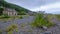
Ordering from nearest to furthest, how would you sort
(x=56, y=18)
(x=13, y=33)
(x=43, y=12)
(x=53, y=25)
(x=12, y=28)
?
(x=13, y=33) < (x=12, y=28) < (x=43, y=12) < (x=53, y=25) < (x=56, y=18)

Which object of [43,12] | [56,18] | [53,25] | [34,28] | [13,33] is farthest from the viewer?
[56,18]

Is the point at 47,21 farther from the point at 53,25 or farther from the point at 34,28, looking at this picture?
the point at 34,28

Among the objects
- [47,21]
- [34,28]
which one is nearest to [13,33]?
[34,28]

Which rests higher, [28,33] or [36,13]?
[36,13]

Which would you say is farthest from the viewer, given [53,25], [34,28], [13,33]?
[53,25]

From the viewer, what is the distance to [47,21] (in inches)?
291

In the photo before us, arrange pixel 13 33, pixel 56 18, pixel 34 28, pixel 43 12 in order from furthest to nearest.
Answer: pixel 56 18, pixel 43 12, pixel 34 28, pixel 13 33

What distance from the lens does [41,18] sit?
6668 millimetres

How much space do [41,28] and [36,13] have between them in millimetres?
697

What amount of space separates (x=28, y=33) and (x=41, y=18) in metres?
1.25

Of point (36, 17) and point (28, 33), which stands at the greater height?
point (36, 17)

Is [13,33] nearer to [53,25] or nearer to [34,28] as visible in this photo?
[34,28]

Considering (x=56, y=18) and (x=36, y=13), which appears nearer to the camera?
(x=36, y=13)

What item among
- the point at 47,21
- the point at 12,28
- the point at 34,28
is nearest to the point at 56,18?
the point at 47,21
